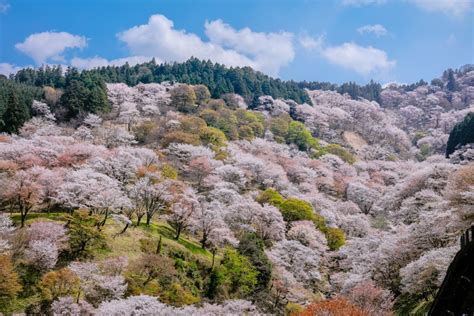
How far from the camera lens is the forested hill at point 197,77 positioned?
3883 inches

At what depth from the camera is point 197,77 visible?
106m

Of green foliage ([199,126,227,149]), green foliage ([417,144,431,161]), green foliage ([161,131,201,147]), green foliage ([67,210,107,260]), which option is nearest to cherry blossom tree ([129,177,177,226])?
green foliage ([67,210,107,260])

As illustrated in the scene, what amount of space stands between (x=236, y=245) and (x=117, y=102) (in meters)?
50.3

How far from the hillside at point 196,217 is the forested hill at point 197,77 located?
1855 cm

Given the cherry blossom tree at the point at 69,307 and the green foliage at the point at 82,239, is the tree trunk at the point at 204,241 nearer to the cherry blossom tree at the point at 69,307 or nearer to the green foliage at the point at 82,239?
the green foliage at the point at 82,239

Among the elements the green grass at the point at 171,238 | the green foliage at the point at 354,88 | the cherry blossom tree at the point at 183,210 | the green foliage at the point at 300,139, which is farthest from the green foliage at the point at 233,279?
the green foliage at the point at 354,88

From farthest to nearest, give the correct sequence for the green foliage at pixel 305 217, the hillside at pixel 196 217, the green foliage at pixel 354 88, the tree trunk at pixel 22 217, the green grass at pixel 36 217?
the green foliage at pixel 354 88, the green foliage at pixel 305 217, the green grass at pixel 36 217, the tree trunk at pixel 22 217, the hillside at pixel 196 217

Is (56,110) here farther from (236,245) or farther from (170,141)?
(236,245)

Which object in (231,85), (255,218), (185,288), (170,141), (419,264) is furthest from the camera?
(231,85)

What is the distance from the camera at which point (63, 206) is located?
117ft

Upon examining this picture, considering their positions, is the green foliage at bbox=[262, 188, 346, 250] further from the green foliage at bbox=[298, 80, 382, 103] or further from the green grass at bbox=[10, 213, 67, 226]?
the green foliage at bbox=[298, 80, 382, 103]

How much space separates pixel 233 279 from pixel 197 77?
80.0 m

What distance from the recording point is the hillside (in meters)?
25.3

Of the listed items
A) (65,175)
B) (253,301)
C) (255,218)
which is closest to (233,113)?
(255,218)
